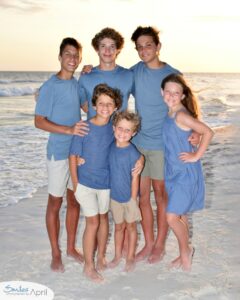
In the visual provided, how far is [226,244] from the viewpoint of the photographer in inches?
171

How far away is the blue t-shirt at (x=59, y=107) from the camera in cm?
367

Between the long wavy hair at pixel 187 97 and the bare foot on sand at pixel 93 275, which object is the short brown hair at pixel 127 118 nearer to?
the long wavy hair at pixel 187 97

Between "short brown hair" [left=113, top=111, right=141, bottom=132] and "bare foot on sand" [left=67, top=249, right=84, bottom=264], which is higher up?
"short brown hair" [left=113, top=111, right=141, bottom=132]

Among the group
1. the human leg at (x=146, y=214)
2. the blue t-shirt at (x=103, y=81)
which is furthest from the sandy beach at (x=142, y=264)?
the blue t-shirt at (x=103, y=81)

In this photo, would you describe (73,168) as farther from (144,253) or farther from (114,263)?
(144,253)

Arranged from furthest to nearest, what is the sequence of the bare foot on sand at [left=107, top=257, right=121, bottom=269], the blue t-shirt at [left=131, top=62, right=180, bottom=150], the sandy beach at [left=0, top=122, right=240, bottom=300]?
1. the blue t-shirt at [left=131, top=62, right=180, bottom=150]
2. the bare foot on sand at [left=107, top=257, right=121, bottom=269]
3. the sandy beach at [left=0, top=122, right=240, bottom=300]

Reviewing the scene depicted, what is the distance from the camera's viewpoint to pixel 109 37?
3785mm

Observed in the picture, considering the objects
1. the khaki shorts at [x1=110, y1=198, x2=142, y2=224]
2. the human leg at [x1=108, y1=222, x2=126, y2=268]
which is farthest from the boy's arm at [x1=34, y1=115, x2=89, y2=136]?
the human leg at [x1=108, y1=222, x2=126, y2=268]

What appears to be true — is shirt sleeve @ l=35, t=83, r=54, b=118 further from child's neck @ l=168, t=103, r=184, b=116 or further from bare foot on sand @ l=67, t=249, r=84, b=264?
bare foot on sand @ l=67, t=249, r=84, b=264

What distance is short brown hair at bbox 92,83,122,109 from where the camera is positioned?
3.58 m

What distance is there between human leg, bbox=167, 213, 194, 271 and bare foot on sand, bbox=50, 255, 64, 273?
2.97 ft

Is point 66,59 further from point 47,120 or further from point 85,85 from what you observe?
point 47,120

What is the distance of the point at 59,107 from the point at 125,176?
2.43 feet

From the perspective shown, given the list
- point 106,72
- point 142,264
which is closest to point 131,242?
point 142,264
